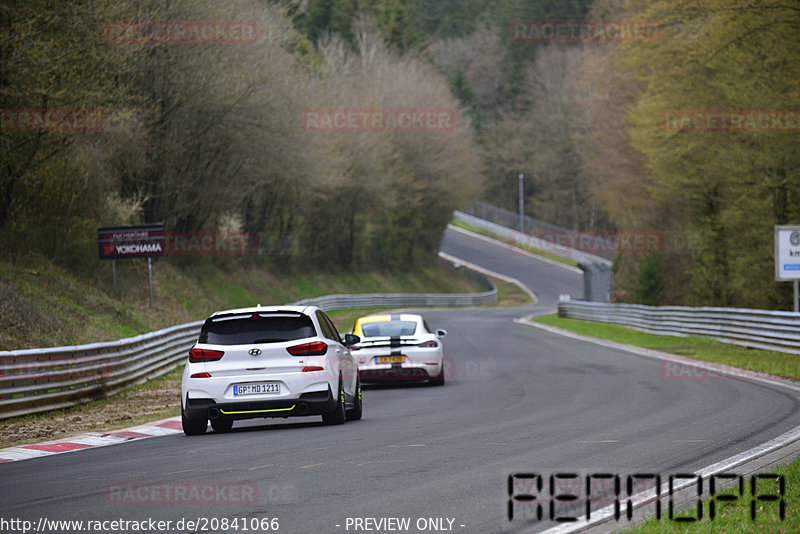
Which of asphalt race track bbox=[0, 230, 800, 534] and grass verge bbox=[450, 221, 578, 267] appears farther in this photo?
grass verge bbox=[450, 221, 578, 267]

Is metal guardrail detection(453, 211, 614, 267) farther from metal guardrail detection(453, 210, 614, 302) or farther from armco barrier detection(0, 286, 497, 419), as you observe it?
armco barrier detection(0, 286, 497, 419)

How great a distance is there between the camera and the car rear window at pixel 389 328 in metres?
21.5

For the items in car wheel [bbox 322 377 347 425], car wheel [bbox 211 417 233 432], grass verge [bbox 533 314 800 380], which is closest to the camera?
car wheel [bbox 322 377 347 425]

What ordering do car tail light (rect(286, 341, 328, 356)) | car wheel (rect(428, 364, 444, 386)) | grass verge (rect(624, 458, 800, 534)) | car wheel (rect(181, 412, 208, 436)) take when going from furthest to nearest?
car wheel (rect(428, 364, 444, 386)) → car wheel (rect(181, 412, 208, 436)) → car tail light (rect(286, 341, 328, 356)) → grass verge (rect(624, 458, 800, 534))

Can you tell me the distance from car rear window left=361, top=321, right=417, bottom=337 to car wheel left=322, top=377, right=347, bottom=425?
23.2 ft

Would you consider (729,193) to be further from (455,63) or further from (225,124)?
(455,63)

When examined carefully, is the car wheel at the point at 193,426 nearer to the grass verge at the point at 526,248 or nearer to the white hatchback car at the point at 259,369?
the white hatchback car at the point at 259,369

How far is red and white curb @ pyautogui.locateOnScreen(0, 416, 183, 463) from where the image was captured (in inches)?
492

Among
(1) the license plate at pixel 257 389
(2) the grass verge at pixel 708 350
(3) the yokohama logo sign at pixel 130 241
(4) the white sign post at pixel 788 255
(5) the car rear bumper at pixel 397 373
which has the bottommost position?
(2) the grass verge at pixel 708 350

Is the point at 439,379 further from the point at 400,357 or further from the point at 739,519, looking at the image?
the point at 739,519

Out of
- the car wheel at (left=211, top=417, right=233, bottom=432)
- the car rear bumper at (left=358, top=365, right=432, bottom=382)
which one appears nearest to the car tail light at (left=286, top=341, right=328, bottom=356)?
the car wheel at (left=211, top=417, right=233, bottom=432)

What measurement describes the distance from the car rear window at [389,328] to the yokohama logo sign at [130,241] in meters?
10.2

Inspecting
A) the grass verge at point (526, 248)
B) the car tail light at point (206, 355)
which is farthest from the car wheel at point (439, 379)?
the grass verge at point (526, 248)

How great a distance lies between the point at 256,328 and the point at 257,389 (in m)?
0.81
